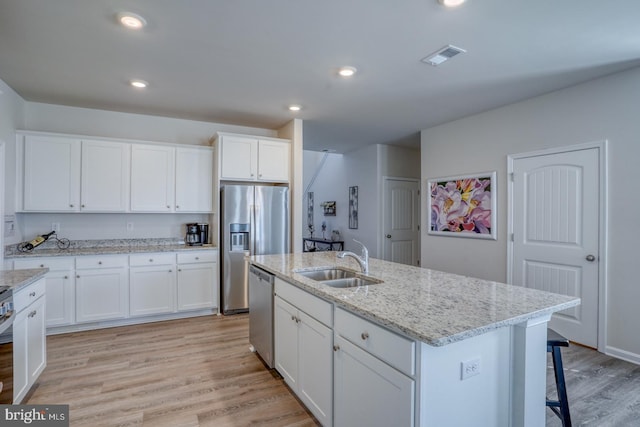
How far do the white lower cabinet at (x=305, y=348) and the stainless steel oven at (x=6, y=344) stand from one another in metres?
1.55

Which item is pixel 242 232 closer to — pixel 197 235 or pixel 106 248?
pixel 197 235

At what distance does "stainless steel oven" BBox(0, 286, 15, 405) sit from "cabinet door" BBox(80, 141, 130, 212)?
7.11 ft

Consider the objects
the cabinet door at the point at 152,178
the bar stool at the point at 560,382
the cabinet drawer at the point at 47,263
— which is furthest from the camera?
the cabinet door at the point at 152,178

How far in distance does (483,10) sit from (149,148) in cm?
372

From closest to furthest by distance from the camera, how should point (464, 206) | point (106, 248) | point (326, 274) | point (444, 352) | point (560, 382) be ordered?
point (444, 352) < point (560, 382) < point (326, 274) < point (106, 248) < point (464, 206)

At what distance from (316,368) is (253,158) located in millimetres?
3077

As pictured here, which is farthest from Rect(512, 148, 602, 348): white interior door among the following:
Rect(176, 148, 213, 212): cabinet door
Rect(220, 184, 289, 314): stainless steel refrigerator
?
Rect(176, 148, 213, 212): cabinet door

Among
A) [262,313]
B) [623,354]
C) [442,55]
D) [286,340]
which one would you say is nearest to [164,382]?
[262,313]

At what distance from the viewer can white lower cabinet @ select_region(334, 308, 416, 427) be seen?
1290 mm

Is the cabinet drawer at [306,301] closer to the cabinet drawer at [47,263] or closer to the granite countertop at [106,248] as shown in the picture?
the granite countertop at [106,248]

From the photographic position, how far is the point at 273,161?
14.8 feet

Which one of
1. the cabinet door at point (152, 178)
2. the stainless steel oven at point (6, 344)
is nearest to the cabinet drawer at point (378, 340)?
the stainless steel oven at point (6, 344)

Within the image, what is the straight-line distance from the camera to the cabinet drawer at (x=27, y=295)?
78.9 inches

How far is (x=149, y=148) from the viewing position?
4.05m
